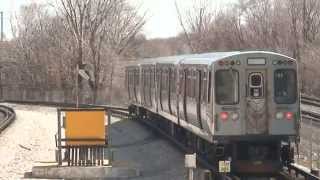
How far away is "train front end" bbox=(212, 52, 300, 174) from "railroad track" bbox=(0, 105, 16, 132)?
16004 mm

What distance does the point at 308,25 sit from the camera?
2485 inches

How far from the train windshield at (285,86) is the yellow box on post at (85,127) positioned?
16.3 feet

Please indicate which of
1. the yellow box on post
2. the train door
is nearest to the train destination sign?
the train door

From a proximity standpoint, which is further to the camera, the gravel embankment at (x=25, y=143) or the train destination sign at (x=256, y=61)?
the gravel embankment at (x=25, y=143)

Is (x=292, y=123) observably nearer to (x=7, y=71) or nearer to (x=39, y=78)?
(x=39, y=78)

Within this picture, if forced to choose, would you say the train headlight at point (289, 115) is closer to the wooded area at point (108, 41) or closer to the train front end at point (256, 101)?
the train front end at point (256, 101)

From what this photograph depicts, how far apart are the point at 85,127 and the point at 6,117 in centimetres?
2070

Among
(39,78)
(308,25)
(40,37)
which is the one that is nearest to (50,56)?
(39,78)

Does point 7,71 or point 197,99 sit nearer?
point 197,99

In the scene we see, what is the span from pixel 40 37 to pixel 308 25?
3385 centimetres

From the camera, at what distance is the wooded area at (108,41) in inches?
2436

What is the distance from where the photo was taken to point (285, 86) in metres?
15.5

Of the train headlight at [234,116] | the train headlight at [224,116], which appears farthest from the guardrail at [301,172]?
the train headlight at [224,116]

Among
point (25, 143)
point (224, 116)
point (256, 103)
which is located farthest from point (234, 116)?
point (25, 143)
